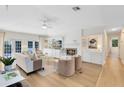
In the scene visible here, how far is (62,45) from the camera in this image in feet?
24.8

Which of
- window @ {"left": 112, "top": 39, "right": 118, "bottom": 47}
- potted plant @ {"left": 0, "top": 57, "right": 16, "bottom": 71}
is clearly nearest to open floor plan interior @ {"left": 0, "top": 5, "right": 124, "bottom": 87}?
potted plant @ {"left": 0, "top": 57, "right": 16, "bottom": 71}

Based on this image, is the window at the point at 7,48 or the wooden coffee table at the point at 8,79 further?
the window at the point at 7,48

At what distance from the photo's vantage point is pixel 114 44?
40.8ft

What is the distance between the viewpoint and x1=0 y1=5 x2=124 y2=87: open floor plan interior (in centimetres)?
260

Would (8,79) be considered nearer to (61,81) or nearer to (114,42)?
(61,81)

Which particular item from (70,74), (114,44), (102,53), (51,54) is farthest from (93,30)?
(114,44)

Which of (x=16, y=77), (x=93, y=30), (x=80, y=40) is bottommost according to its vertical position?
(x=16, y=77)

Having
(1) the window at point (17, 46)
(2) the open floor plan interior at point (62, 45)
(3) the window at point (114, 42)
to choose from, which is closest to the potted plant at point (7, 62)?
(2) the open floor plan interior at point (62, 45)

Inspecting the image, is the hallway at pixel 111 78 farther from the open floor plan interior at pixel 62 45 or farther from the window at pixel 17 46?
the window at pixel 17 46

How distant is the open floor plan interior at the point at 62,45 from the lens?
2599mm

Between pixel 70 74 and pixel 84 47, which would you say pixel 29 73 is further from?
pixel 84 47
